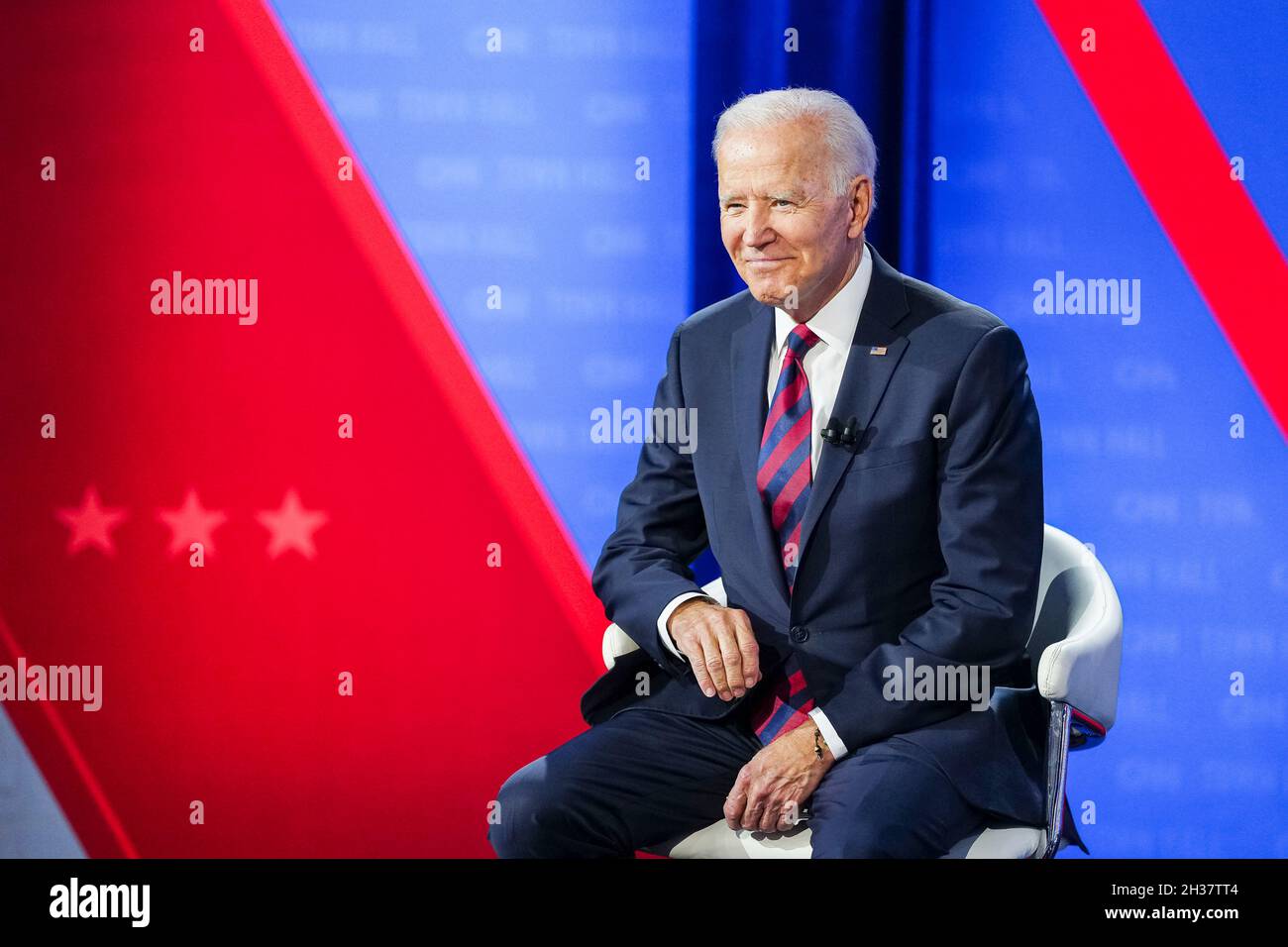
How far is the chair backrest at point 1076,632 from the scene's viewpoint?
2.34 m

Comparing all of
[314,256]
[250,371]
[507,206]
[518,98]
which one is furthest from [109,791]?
[518,98]

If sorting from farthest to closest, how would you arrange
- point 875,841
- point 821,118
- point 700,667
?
point 821,118 < point 700,667 < point 875,841

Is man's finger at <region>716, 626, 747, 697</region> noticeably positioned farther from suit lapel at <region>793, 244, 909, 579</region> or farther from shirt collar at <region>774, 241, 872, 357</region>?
shirt collar at <region>774, 241, 872, 357</region>

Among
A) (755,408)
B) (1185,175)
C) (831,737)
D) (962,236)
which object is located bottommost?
(831,737)

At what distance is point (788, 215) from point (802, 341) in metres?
0.26

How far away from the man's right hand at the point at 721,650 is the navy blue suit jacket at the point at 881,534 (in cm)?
9

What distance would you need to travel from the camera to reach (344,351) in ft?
11.1

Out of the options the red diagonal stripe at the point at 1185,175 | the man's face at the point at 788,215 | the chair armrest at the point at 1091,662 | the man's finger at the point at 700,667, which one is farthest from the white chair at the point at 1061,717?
the red diagonal stripe at the point at 1185,175

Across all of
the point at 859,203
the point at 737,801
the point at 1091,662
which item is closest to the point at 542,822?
the point at 737,801

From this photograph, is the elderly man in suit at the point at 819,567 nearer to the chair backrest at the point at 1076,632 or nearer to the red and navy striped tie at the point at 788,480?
the red and navy striped tie at the point at 788,480

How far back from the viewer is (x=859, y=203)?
2.67 metres

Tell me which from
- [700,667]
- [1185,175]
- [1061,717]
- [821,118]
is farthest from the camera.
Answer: [1185,175]

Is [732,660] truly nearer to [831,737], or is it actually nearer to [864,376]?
[831,737]

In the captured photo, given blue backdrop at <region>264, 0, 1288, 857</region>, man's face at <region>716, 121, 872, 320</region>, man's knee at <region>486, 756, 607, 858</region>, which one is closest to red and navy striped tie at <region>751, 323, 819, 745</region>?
man's face at <region>716, 121, 872, 320</region>
